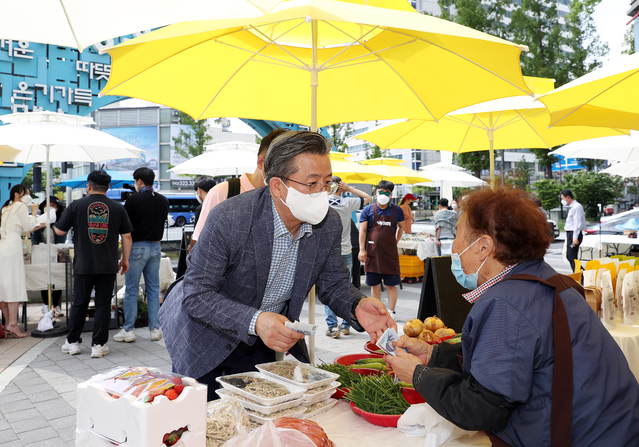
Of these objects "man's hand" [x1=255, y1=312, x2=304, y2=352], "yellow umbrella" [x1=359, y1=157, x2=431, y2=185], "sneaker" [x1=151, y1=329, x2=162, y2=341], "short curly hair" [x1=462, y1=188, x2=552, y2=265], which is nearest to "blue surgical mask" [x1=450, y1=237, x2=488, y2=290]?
"short curly hair" [x1=462, y1=188, x2=552, y2=265]

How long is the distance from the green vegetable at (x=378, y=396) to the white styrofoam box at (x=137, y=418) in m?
0.73

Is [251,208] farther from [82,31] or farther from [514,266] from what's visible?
[514,266]

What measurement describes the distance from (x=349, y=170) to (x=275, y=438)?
8748mm

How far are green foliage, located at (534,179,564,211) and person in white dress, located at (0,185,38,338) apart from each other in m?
25.9

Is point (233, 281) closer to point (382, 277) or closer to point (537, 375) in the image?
point (537, 375)

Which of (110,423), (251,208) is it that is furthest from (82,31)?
(110,423)

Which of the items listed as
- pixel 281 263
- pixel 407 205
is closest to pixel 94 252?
pixel 281 263

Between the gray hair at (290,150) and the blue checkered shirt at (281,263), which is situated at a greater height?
the gray hair at (290,150)

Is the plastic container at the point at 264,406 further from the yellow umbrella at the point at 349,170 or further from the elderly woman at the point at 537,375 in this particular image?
the yellow umbrella at the point at 349,170

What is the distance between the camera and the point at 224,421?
66.6 inches

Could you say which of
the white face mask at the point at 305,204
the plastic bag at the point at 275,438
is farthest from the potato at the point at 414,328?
the plastic bag at the point at 275,438

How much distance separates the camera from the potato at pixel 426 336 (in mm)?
2652

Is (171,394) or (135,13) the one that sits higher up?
(135,13)

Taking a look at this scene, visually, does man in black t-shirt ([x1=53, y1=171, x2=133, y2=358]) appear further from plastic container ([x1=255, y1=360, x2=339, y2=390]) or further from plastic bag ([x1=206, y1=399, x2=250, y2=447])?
plastic bag ([x1=206, y1=399, x2=250, y2=447])
